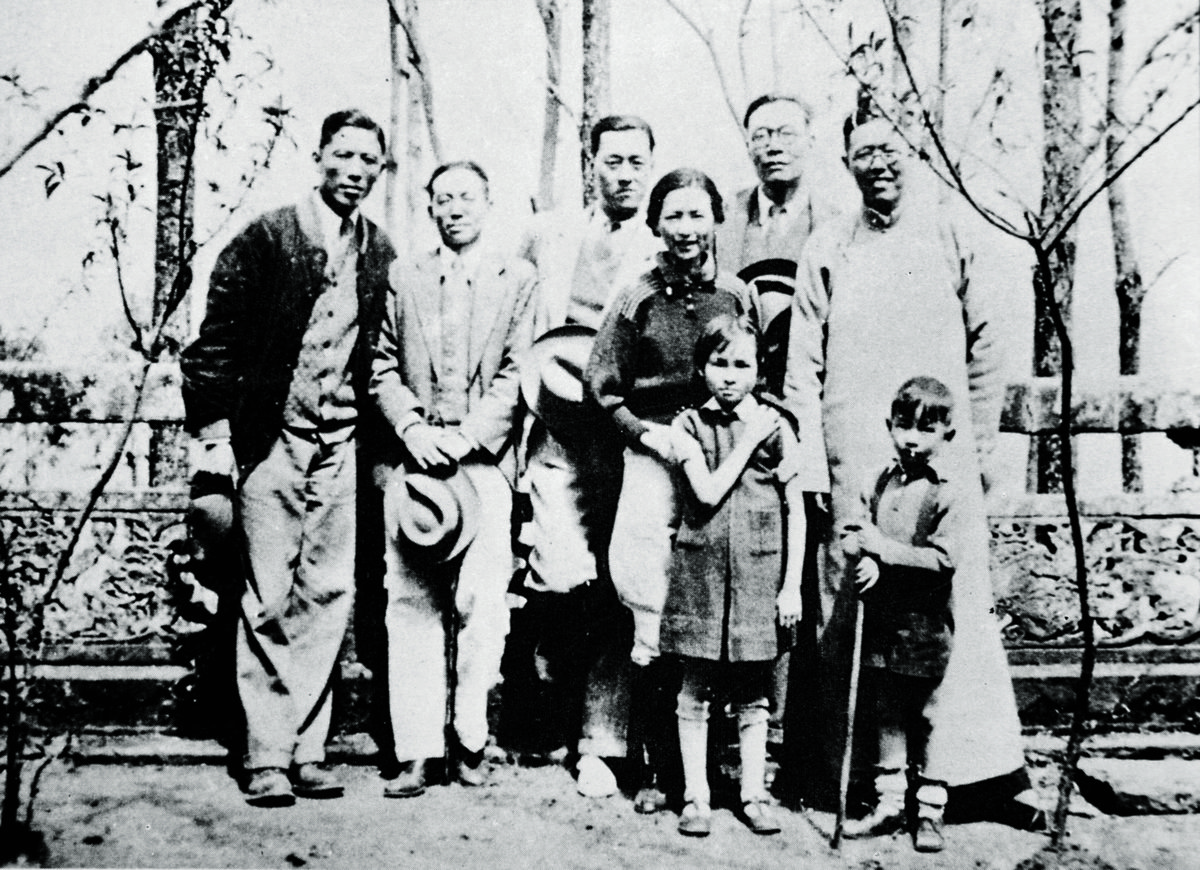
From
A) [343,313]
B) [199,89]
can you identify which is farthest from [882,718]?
[199,89]

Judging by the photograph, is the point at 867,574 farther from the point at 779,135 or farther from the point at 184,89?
the point at 184,89

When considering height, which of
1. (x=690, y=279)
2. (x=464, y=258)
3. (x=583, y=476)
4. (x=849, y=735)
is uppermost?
(x=464, y=258)

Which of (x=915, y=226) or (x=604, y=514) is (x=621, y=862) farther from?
(x=915, y=226)

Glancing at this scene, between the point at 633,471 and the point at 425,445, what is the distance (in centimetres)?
74

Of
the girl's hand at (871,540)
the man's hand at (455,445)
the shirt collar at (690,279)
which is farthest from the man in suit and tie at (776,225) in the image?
the man's hand at (455,445)

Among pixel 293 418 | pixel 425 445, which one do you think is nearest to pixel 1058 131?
pixel 425 445

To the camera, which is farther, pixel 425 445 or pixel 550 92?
pixel 550 92

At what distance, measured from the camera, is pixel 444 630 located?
147 inches

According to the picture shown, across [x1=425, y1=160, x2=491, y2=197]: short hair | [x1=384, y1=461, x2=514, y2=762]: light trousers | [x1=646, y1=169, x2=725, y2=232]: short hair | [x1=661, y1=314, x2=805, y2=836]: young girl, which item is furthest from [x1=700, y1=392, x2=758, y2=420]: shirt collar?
[x1=425, y1=160, x2=491, y2=197]: short hair

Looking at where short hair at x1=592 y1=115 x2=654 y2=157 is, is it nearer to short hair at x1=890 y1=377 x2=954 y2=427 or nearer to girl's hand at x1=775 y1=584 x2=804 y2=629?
short hair at x1=890 y1=377 x2=954 y2=427

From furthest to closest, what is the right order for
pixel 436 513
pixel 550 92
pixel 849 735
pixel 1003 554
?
pixel 550 92, pixel 1003 554, pixel 436 513, pixel 849 735

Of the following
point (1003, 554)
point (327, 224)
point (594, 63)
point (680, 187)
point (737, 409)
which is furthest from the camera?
point (594, 63)

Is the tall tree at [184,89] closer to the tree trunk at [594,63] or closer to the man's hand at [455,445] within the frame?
the man's hand at [455,445]

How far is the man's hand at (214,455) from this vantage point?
3662 millimetres
